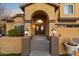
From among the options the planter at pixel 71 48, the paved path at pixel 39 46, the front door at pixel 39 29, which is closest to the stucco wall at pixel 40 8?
the front door at pixel 39 29

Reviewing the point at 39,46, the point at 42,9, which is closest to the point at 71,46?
the point at 39,46

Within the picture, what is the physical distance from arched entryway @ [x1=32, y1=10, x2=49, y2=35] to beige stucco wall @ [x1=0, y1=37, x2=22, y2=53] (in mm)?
242

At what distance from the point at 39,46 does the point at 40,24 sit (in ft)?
0.95

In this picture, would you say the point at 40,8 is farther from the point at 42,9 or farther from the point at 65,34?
the point at 65,34

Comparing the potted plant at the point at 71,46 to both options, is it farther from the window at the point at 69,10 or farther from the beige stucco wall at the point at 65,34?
the window at the point at 69,10

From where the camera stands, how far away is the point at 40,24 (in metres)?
1.86

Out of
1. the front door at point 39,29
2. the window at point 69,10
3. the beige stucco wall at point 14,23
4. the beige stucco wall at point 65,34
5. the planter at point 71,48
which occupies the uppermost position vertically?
the window at point 69,10

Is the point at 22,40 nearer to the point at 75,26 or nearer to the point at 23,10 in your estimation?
the point at 23,10

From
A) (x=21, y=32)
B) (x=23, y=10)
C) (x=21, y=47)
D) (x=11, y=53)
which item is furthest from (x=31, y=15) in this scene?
(x=11, y=53)

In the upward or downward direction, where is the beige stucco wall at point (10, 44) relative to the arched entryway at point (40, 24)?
downward

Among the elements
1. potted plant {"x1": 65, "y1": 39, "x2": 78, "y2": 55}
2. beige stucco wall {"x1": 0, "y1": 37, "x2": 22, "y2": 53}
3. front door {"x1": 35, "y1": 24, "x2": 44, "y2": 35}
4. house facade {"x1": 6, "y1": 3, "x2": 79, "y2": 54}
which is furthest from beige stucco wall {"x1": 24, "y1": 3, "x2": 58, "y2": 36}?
potted plant {"x1": 65, "y1": 39, "x2": 78, "y2": 55}

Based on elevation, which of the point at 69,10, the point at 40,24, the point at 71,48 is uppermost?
the point at 69,10

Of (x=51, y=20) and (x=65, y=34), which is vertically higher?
(x=51, y=20)

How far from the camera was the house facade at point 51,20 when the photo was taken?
1836 mm
